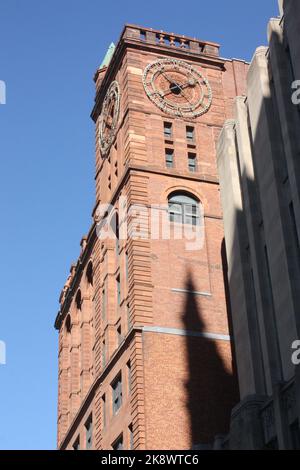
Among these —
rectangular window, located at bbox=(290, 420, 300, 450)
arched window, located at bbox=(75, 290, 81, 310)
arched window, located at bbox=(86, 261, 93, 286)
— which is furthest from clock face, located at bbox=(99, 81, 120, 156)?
rectangular window, located at bbox=(290, 420, 300, 450)

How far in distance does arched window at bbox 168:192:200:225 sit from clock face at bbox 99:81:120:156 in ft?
32.5

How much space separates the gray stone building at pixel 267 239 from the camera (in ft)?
123

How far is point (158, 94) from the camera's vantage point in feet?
216

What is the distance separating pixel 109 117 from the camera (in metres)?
71.4

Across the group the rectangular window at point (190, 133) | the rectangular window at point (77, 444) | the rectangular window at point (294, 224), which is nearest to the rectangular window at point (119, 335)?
the rectangular window at point (77, 444)

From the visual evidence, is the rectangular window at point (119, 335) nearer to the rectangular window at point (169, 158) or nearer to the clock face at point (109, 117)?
the rectangular window at point (169, 158)

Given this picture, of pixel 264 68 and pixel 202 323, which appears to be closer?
pixel 264 68

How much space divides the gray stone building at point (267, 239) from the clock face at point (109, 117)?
2224 cm
